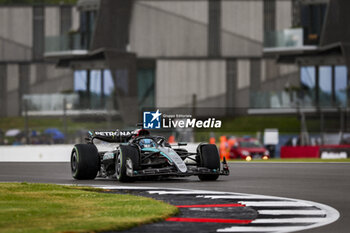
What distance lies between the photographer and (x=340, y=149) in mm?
39469

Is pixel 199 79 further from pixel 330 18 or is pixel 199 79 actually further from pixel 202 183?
pixel 202 183

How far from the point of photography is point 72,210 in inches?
511

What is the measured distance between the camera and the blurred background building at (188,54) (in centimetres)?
5612

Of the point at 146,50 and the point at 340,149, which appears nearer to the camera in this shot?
the point at 340,149

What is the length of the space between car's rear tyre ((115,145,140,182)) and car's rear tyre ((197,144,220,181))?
1723mm

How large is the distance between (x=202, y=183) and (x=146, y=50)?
4386 cm

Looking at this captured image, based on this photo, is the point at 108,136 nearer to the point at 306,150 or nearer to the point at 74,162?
the point at 74,162

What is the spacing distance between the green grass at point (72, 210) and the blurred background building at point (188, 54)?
40261 mm

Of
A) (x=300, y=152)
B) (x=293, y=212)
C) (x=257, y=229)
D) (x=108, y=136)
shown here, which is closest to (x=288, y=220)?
(x=293, y=212)

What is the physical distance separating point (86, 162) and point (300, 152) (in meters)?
22.6

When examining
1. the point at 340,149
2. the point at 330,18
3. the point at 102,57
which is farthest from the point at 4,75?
the point at 340,149

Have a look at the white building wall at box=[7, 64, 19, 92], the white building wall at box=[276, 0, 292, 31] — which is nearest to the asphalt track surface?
the white building wall at box=[276, 0, 292, 31]

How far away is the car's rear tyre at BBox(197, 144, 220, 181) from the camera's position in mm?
21078

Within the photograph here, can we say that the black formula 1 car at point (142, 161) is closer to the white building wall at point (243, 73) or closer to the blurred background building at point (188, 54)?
the blurred background building at point (188, 54)
